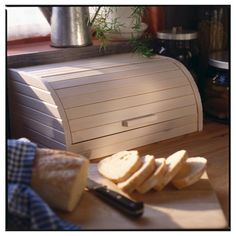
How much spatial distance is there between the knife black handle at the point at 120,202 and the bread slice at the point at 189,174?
0.12m

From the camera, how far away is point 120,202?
0.79 metres

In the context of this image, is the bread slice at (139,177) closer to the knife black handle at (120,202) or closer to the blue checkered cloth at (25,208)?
the knife black handle at (120,202)

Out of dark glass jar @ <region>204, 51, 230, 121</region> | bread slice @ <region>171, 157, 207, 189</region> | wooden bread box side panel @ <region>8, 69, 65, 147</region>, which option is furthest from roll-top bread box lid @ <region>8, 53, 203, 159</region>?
bread slice @ <region>171, 157, 207, 189</region>

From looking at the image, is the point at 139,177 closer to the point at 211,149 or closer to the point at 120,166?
the point at 120,166

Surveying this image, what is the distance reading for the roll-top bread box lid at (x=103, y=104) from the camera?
3.26 ft

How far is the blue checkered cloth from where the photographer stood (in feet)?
2.35

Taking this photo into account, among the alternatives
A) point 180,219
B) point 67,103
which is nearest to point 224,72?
point 67,103

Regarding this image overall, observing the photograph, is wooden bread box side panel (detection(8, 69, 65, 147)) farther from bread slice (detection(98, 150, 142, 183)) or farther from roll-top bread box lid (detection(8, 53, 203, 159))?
bread slice (detection(98, 150, 142, 183))

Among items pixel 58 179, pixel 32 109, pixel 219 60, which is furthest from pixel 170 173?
pixel 219 60

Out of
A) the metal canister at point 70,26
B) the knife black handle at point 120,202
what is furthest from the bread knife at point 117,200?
the metal canister at point 70,26

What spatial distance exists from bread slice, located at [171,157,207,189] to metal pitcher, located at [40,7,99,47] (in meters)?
0.51

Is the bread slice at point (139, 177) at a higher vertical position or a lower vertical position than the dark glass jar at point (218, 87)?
lower

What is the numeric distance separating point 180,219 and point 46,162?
254mm

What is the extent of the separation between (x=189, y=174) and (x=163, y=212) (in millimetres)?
120
